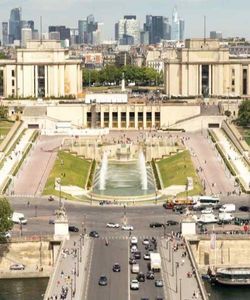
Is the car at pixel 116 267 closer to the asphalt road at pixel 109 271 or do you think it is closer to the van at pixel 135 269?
the asphalt road at pixel 109 271

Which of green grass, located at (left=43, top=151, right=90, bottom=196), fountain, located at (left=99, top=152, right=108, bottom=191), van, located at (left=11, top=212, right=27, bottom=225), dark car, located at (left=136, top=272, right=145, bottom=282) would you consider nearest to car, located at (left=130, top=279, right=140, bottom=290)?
dark car, located at (left=136, top=272, right=145, bottom=282)

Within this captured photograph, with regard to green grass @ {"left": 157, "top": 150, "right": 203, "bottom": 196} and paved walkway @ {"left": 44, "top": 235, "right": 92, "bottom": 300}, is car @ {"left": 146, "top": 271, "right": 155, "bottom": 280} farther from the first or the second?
green grass @ {"left": 157, "top": 150, "right": 203, "bottom": 196}

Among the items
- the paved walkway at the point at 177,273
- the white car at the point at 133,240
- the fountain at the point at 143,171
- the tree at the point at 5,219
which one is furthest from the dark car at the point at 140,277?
the fountain at the point at 143,171

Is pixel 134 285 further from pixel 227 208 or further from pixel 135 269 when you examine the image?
pixel 227 208

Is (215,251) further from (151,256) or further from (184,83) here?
(184,83)

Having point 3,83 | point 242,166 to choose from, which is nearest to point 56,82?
point 3,83

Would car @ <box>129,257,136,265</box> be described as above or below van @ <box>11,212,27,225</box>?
below
